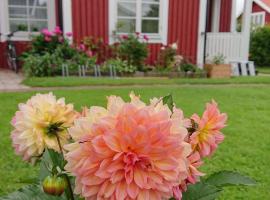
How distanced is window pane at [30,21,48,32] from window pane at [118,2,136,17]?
91.7 inches

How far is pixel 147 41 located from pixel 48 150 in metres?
10.1

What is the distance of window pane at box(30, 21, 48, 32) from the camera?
11547 millimetres

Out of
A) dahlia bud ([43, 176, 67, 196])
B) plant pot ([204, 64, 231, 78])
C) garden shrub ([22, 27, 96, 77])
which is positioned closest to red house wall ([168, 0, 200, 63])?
plant pot ([204, 64, 231, 78])

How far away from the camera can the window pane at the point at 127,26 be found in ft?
35.9

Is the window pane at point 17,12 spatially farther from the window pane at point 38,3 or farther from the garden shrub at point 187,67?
the garden shrub at point 187,67

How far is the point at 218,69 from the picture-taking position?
10523 mm

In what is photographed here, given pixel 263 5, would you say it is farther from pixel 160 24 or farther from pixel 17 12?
pixel 17 12

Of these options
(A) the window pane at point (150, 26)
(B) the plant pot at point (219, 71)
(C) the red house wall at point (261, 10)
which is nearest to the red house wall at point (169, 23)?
(A) the window pane at point (150, 26)

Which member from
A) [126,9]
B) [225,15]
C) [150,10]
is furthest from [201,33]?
[225,15]

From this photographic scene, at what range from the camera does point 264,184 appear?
319 centimetres

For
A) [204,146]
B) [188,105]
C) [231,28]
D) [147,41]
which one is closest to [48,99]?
[204,146]

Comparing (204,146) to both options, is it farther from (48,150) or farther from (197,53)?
(197,53)

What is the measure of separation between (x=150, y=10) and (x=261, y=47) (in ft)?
29.5

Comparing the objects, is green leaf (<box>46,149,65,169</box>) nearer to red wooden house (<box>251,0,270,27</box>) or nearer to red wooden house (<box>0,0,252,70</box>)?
red wooden house (<box>0,0,252,70</box>)
